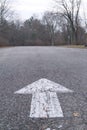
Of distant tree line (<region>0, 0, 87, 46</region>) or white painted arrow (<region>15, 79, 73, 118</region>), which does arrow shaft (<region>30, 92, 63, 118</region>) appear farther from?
distant tree line (<region>0, 0, 87, 46</region>)

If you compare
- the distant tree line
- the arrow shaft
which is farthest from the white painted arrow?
the distant tree line

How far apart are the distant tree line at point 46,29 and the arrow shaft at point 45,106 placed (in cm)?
3987

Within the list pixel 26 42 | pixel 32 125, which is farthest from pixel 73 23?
pixel 32 125

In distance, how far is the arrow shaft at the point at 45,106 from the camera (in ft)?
9.49

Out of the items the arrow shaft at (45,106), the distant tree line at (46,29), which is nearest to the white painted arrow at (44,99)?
the arrow shaft at (45,106)

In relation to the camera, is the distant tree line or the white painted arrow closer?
the white painted arrow

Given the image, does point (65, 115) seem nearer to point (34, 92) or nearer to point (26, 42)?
point (34, 92)

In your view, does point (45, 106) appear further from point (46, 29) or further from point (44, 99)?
point (46, 29)

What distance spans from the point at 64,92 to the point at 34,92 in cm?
52

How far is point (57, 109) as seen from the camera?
10.1ft

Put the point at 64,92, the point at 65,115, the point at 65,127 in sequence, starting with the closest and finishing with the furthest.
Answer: the point at 65,127
the point at 65,115
the point at 64,92

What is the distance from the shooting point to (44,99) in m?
3.53

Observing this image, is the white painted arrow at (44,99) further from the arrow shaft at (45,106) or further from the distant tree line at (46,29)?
the distant tree line at (46,29)

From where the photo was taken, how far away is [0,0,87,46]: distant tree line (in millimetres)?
43312
